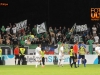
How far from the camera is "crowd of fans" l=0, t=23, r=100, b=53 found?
45.6 meters

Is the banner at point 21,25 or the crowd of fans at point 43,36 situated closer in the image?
the crowd of fans at point 43,36

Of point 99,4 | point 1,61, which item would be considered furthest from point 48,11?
point 1,61

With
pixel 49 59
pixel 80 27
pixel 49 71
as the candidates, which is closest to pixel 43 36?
pixel 49 59

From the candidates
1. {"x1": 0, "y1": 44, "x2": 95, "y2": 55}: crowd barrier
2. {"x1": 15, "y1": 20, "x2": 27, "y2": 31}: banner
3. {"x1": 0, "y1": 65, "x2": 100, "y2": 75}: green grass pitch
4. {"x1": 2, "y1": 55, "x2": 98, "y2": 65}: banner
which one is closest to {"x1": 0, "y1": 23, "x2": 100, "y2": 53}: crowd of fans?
{"x1": 15, "y1": 20, "x2": 27, "y2": 31}: banner

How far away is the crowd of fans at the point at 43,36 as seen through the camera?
45625 millimetres

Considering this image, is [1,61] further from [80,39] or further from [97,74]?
[97,74]

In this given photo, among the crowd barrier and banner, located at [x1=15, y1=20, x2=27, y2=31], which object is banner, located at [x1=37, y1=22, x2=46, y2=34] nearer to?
banner, located at [x1=15, y1=20, x2=27, y2=31]

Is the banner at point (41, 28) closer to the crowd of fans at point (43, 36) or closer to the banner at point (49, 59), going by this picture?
the crowd of fans at point (43, 36)

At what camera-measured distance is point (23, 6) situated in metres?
49.9

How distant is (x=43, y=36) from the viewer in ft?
156

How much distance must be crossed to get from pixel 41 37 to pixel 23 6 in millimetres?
4622

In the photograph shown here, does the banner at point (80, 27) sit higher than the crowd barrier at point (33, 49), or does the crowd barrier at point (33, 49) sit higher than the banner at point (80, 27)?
the banner at point (80, 27)

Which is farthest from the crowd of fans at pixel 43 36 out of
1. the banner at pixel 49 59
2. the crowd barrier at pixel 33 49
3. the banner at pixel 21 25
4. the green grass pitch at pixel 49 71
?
the green grass pitch at pixel 49 71

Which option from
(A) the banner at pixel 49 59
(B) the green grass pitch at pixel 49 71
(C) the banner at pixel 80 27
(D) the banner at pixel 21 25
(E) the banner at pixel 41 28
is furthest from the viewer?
(C) the banner at pixel 80 27
